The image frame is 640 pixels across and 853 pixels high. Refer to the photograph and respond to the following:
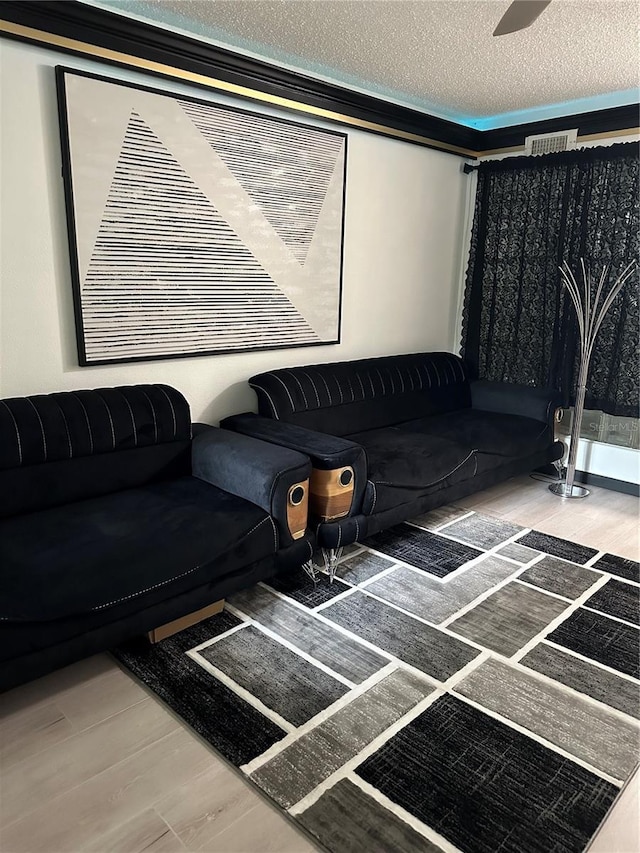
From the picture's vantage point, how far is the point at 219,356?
3.30 meters

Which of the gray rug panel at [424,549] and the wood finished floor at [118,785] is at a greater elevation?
the gray rug panel at [424,549]

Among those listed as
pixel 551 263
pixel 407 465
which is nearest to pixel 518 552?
pixel 407 465

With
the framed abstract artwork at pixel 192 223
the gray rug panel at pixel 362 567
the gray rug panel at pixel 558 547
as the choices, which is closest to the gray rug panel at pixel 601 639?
the gray rug panel at pixel 558 547

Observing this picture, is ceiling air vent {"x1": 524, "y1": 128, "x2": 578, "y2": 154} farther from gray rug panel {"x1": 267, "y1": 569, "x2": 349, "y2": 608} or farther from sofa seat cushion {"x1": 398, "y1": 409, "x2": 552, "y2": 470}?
gray rug panel {"x1": 267, "y1": 569, "x2": 349, "y2": 608}

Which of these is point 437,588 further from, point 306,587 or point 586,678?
point 586,678

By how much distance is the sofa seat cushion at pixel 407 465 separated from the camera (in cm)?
295

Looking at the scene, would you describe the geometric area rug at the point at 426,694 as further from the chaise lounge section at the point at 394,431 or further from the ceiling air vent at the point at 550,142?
the ceiling air vent at the point at 550,142

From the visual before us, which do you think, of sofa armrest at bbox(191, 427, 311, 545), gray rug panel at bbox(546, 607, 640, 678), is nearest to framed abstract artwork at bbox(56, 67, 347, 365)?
sofa armrest at bbox(191, 427, 311, 545)

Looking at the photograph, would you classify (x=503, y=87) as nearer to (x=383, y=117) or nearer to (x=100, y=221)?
(x=383, y=117)

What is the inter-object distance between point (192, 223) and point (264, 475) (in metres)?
1.38

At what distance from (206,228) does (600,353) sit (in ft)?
8.69

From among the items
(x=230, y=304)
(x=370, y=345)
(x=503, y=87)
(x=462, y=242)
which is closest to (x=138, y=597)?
(x=230, y=304)

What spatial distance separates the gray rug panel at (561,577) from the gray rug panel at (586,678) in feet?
1.62

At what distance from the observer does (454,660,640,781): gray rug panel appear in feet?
6.14
